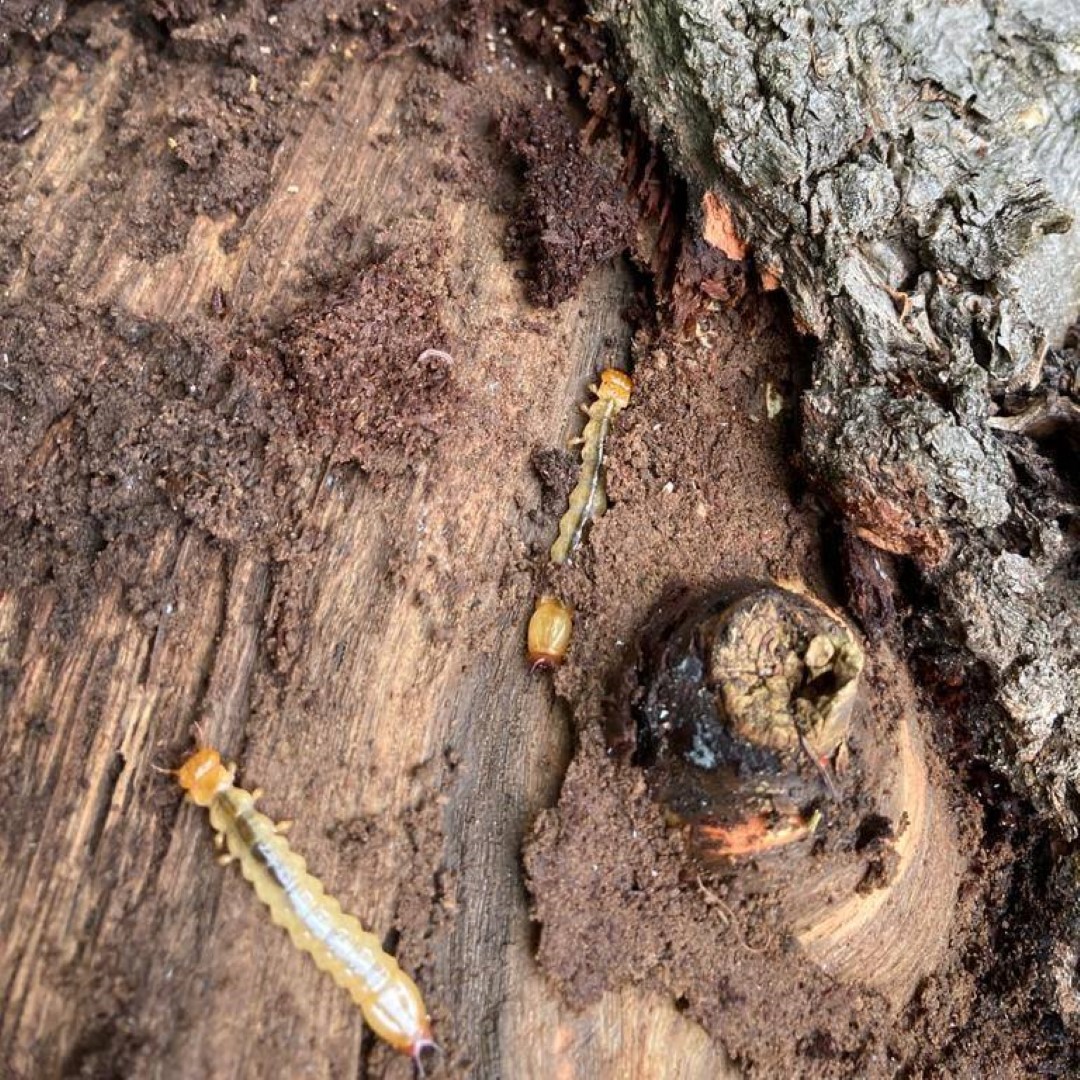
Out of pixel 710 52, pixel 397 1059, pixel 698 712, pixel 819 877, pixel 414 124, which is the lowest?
pixel 397 1059

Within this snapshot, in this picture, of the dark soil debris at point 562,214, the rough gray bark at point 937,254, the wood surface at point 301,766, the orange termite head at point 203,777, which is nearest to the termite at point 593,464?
the wood surface at point 301,766

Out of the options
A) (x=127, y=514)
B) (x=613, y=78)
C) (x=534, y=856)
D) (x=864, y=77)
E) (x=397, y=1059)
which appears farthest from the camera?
(x=613, y=78)

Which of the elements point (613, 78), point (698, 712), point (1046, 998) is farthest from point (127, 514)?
point (1046, 998)

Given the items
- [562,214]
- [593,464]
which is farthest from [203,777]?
[562,214]

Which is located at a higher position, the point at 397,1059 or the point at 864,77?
the point at 864,77

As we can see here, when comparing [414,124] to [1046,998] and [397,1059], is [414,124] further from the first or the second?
[1046,998]

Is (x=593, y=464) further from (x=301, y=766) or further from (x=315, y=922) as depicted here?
(x=315, y=922)

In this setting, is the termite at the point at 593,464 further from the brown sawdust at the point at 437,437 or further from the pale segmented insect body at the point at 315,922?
the pale segmented insect body at the point at 315,922

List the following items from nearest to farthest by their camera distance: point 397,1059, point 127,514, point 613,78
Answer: point 397,1059 → point 127,514 → point 613,78
